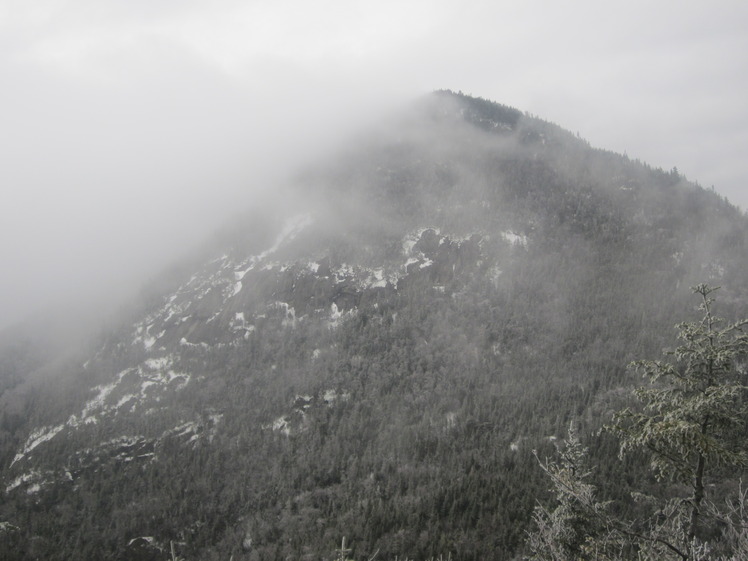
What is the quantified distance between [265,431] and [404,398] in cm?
5553

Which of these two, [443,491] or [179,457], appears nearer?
[443,491]

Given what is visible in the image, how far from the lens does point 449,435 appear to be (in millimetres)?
165000

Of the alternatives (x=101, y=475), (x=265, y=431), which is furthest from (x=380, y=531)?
(x=101, y=475)

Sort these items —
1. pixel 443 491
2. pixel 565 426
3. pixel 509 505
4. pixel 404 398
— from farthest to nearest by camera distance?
pixel 404 398
pixel 565 426
pixel 443 491
pixel 509 505

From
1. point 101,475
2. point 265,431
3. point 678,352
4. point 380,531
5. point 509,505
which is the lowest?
point 101,475

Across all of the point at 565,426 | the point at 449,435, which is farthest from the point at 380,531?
the point at 565,426

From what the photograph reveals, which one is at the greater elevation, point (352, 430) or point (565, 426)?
point (565, 426)

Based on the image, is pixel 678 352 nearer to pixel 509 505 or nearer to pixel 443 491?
pixel 509 505

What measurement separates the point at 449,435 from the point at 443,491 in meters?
33.1

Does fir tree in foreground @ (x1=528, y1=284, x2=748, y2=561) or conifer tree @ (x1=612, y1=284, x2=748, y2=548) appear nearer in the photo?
fir tree in foreground @ (x1=528, y1=284, x2=748, y2=561)

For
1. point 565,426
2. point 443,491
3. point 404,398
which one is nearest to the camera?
point 443,491

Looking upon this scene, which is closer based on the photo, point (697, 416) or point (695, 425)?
point (695, 425)

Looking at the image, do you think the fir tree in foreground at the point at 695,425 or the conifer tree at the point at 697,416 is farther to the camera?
the conifer tree at the point at 697,416

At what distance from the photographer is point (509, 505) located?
391ft
